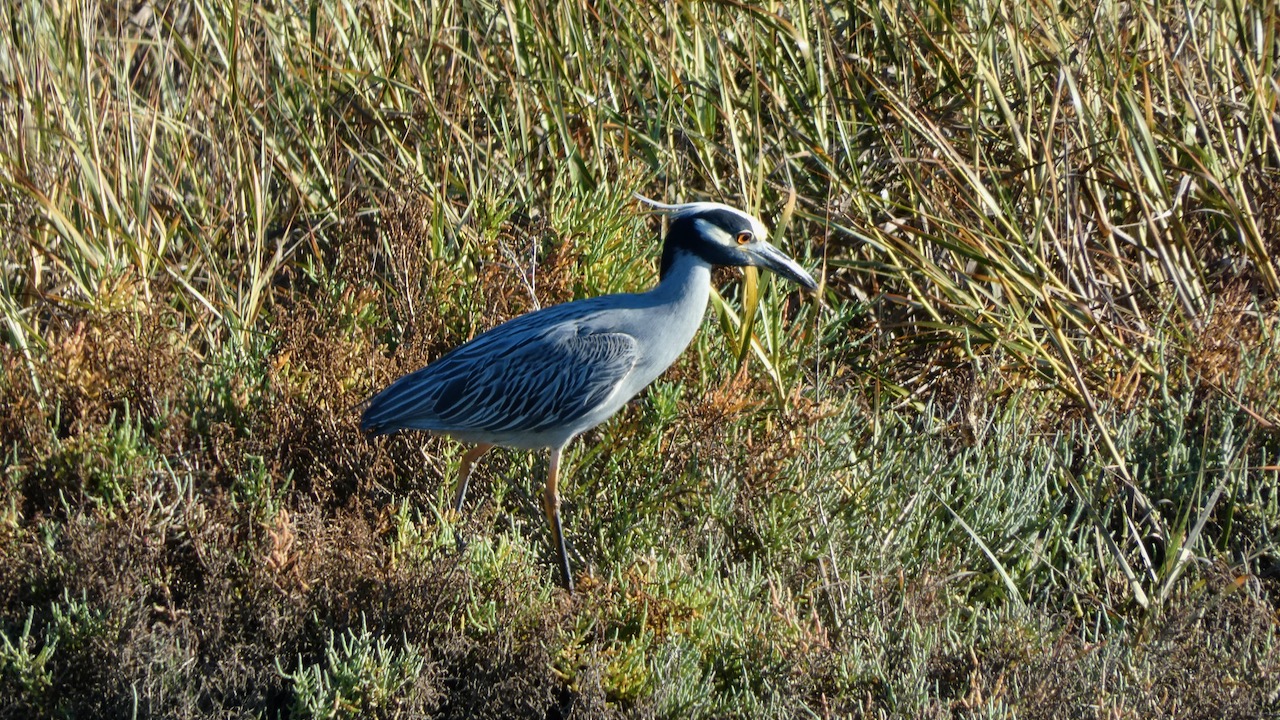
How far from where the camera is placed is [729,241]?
427cm

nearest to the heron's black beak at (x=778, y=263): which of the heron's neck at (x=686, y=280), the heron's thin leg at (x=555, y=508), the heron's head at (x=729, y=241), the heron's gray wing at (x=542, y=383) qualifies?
the heron's head at (x=729, y=241)

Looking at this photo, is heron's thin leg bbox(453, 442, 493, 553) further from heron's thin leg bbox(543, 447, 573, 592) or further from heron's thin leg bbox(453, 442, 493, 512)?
heron's thin leg bbox(543, 447, 573, 592)

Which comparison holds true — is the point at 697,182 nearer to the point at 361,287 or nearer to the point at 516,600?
the point at 361,287

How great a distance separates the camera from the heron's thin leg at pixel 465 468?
4.34m

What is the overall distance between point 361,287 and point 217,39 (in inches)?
48.4

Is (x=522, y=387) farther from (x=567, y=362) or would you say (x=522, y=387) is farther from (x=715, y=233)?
(x=715, y=233)

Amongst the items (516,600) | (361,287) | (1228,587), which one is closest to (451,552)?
(516,600)

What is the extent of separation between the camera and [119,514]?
3.92 meters

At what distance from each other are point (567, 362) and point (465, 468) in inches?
21.7

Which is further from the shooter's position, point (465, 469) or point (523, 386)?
point (465, 469)

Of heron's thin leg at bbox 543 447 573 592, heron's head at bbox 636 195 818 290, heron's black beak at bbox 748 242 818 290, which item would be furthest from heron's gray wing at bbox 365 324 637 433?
heron's black beak at bbox 748 242 818 290

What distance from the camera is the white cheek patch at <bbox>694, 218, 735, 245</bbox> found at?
4.26m

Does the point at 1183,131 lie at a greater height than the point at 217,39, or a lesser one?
lesser

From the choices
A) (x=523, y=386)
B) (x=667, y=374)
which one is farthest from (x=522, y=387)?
(x=667, y=374)
